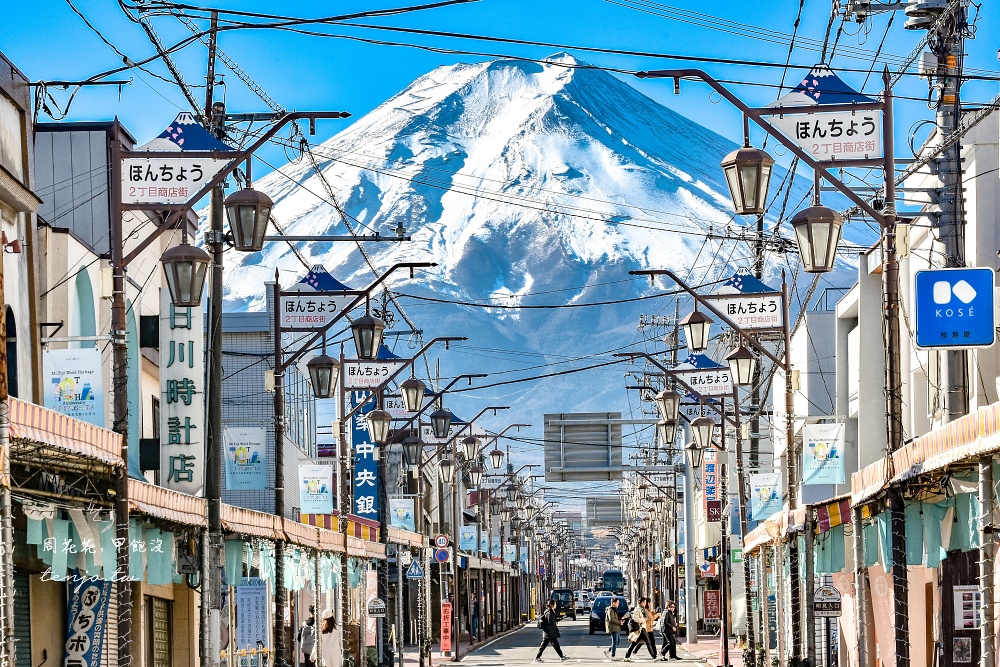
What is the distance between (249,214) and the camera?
63.3 ft

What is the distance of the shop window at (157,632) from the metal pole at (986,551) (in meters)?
18.7

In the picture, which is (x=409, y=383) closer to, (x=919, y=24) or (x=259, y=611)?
(x=259, y=611)

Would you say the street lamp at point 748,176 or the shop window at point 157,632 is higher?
the street lamp at point 748,176

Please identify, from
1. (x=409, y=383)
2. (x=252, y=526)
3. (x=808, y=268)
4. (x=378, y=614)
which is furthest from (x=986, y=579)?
(x=378, y=614)

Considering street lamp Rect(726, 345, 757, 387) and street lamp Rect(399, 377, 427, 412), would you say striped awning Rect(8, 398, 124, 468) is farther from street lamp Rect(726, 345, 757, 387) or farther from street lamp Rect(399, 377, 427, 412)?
street lamp Rect(399, 377, 427, 412)

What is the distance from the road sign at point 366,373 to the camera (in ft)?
118

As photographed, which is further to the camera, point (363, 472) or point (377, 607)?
point (363, 472)

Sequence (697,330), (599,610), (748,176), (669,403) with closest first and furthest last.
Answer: (748,176) < (697,330) < (669,403) < (599,610)

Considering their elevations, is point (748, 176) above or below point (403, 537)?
above

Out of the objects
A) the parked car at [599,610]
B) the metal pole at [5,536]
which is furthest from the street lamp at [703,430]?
the parked car at [599,610]

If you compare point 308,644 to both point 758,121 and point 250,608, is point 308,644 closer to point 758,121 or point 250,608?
point 250,608

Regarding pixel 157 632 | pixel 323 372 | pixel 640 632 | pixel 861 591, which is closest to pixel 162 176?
pixel 323 372

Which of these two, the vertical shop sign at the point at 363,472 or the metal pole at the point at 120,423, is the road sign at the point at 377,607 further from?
the metal pole at the point at 120,423

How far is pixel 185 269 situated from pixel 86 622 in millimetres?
7609
